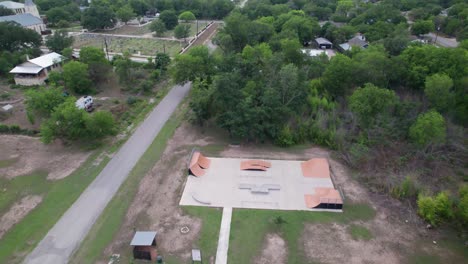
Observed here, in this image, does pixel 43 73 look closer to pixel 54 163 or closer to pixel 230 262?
pixel 54 163

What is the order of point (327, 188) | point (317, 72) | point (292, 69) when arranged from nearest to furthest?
point (327, 188) < point (292, 69) < point (317, 72)

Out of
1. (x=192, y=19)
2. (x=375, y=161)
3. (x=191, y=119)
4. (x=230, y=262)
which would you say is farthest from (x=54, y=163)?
(x=192, y=19)

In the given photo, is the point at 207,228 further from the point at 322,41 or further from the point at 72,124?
the point at 322,41

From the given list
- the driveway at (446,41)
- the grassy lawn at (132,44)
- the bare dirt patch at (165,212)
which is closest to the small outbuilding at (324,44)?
the driveway at (446,41)

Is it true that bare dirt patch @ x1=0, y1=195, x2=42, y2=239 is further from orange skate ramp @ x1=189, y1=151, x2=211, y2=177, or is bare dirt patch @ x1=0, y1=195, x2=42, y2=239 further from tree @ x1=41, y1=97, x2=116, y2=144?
orange skate ramp @ x1=189, y1=151, x2=211, y2=177

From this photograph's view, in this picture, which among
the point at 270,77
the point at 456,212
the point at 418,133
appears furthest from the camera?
the point at 270,77

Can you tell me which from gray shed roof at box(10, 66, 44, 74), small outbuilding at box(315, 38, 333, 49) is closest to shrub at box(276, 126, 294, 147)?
gray shed roof at box(10, 66, 44, 74)

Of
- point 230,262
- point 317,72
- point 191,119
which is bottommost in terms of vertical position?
point 230,262

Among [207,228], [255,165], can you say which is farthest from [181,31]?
[207,228]
